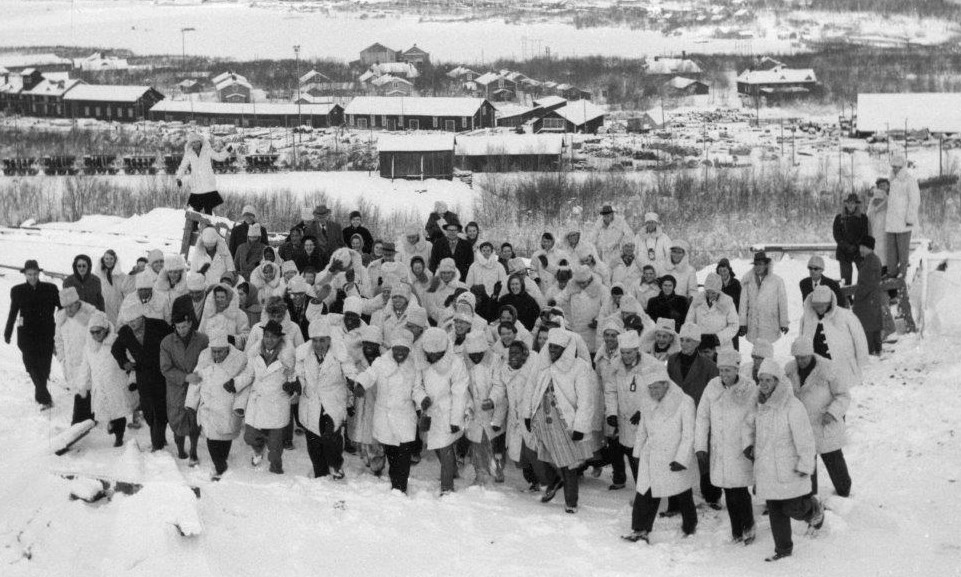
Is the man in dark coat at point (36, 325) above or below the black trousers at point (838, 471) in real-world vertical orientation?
above

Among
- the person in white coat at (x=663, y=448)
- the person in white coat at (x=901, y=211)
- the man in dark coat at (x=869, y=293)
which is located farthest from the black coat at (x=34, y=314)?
the person in white coat at (x=901, y=211)

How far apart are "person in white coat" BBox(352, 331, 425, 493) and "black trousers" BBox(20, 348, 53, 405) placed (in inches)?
138

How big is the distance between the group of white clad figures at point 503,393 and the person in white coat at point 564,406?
1 centimetres

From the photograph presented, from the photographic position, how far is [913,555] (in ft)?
22.9

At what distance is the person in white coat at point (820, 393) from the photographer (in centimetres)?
727

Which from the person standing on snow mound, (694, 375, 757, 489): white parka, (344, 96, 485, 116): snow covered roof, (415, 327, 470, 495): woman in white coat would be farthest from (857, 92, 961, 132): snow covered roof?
(694, 375, 757, 489): white parka

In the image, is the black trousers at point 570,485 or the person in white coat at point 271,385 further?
the person in white coat at point 271,385

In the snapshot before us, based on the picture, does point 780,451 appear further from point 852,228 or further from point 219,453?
point 852,228

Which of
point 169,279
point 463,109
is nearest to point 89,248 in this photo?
point 169,279

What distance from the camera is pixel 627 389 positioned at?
26.5 ft

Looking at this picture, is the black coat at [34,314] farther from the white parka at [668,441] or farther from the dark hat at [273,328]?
the white parka at [668,441]

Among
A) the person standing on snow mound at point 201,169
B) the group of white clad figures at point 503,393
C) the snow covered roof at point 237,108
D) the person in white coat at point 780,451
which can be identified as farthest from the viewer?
the snow covered roof at point 237,108

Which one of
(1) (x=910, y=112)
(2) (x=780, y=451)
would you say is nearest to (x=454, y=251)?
(2) (x=780, y=451)

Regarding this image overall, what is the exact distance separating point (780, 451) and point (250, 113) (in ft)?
221
